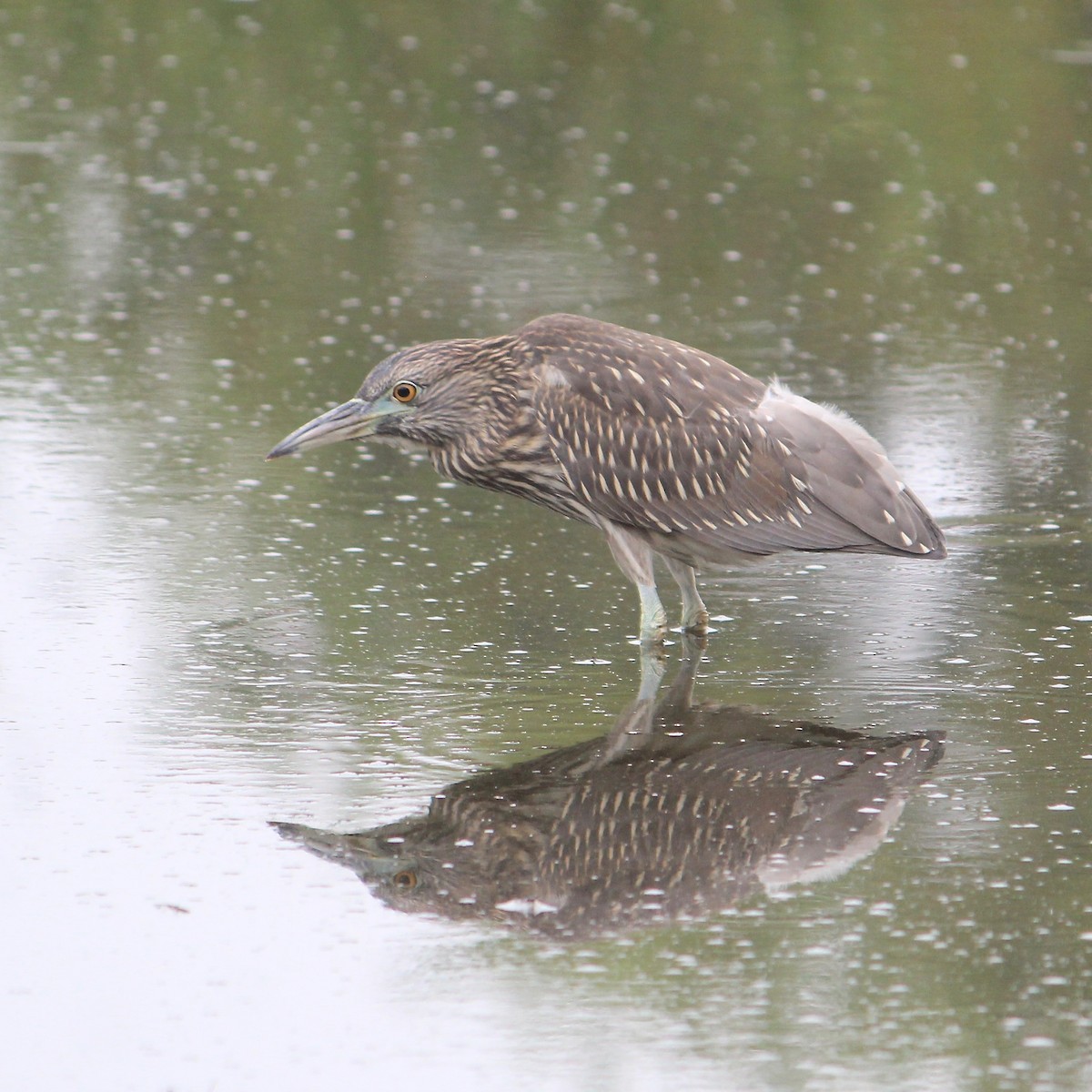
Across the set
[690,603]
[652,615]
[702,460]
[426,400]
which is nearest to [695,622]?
[690,603]

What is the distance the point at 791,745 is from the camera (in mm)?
5891

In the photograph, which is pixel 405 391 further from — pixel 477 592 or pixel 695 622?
pixel 695 622

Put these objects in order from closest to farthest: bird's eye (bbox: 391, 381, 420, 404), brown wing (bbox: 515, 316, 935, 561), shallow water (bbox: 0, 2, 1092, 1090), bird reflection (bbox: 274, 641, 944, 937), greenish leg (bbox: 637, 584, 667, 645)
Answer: shallow water (bbox: 0, 2, 1092, 1090)
bird reflection (bbox: 274, 641, 944, 937)
brown wing (bbox: 515, 316, 935, 561)
greenish leg (bbox: 637, 584, 667, 645)
bird's eye (bbox: 391, 381, 420, 404)

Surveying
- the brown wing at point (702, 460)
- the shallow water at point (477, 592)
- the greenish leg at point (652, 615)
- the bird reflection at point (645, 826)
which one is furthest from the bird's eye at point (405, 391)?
the bird reflection at point (645, 826)

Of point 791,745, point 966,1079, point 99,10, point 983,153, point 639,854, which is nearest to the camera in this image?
point 966,1079

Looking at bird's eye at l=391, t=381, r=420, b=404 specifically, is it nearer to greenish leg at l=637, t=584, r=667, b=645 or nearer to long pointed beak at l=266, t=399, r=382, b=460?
long pointed beak at l=266, t=399, r=382, b=460

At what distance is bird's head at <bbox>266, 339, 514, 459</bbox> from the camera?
6812mm

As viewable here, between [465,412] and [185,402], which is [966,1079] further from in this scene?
[185,402]

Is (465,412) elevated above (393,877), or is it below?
above

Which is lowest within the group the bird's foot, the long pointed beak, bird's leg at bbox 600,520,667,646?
the bird's foot

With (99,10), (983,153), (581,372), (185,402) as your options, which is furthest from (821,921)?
(99,10)

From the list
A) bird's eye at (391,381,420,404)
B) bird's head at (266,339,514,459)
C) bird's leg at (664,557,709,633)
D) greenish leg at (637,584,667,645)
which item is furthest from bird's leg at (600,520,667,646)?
bird's eye at (391,381,420,404)

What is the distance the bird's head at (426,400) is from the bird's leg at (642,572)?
1.86ft

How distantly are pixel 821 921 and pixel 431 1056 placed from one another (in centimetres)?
107
